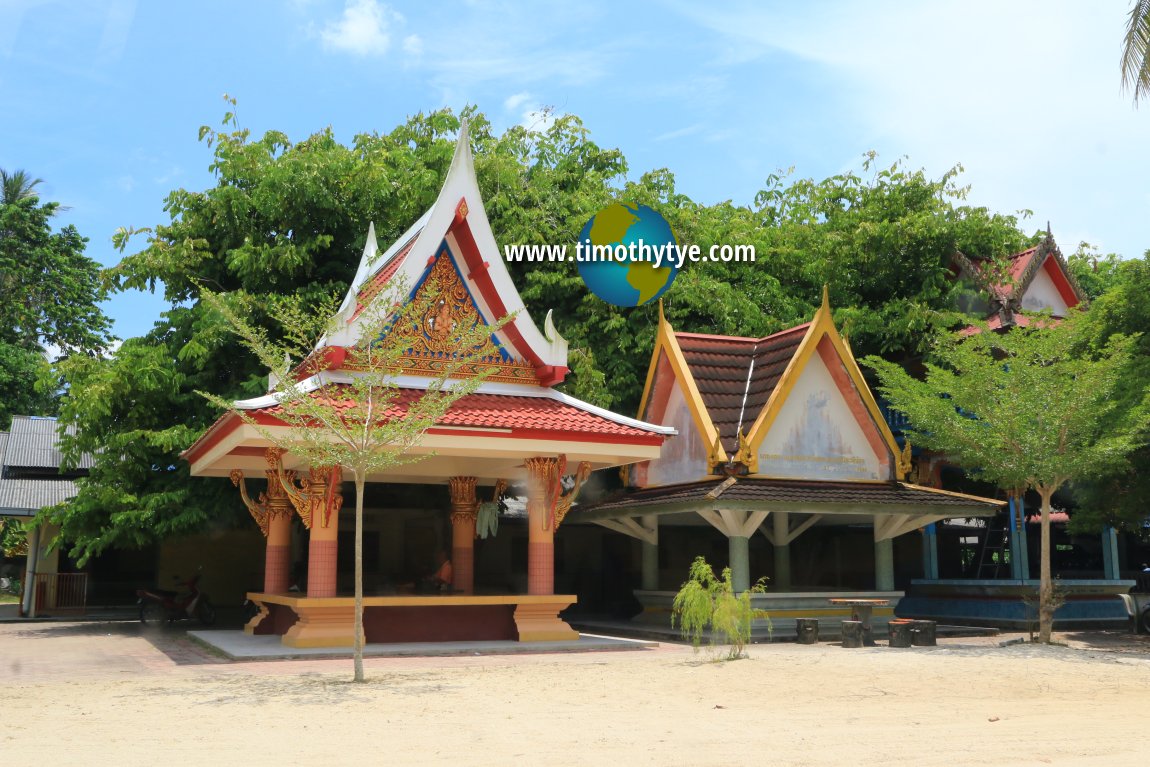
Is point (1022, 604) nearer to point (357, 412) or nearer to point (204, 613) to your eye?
point (357, 412)

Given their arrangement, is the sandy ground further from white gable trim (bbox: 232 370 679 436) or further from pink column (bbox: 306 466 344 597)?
white gable trim (bbox: 232 370 679 436)

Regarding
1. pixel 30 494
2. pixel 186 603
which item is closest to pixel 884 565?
pixel 186 603

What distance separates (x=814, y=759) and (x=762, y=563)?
60.0ft

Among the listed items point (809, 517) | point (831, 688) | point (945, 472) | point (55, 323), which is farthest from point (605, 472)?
point (55, 323)

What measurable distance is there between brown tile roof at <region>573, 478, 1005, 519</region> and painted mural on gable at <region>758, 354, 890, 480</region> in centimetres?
23

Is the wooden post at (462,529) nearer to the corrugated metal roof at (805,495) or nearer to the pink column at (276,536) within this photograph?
the pink column at (276,536)

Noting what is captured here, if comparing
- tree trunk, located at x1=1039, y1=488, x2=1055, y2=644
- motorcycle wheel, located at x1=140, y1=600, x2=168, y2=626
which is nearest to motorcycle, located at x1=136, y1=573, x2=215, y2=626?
motorcycle wheel, located at x1=140, y1=600, x2=168, y2=626

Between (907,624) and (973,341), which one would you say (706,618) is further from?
(973,341)

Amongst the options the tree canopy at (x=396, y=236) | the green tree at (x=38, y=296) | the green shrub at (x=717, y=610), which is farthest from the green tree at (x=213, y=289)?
the green tree at (x=38, y=296)

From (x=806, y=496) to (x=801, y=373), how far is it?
7.31ft

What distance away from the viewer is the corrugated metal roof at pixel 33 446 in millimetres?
24781

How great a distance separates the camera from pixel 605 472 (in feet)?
72.1

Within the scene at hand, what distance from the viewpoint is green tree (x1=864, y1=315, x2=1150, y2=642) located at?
50.4 ft

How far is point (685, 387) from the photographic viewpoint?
18.2 metres
